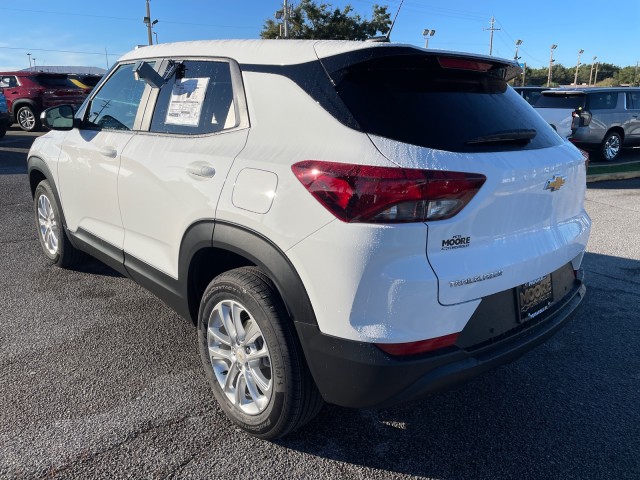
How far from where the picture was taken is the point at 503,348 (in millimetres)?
2184

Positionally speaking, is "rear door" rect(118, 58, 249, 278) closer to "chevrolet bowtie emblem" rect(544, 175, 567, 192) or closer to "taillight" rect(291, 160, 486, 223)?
"taillight" rect(291, 160, 486, 223)

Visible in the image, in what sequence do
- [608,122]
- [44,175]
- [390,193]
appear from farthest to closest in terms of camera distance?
1. [608,122]
2. [44,175]
3. [390,193]

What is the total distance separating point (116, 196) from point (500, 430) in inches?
99.7

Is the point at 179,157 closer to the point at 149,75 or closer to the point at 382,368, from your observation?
the point at 149,75

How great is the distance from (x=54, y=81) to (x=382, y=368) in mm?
17524

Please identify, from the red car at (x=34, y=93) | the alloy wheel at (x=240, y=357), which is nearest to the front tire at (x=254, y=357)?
the alloy wheel at (x=240, y=357)

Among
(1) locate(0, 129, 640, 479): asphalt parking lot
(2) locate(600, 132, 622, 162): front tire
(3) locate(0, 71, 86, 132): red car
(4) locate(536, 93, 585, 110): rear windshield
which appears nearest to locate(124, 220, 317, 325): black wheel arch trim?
(1) locate(0, 129, 640, 479): asphalt parking lot

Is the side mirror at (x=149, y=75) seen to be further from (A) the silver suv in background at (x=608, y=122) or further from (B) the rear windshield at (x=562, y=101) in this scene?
(B) the rear windshield at (x=562, y=101)

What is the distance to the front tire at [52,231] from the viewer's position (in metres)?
4.26

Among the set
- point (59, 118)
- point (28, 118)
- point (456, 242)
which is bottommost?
point (456, 242)

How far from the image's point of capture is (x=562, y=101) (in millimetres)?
12266

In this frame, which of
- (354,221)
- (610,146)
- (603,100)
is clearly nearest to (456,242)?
(354,221)

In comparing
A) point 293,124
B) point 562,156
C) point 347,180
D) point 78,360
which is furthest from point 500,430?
point 78,360

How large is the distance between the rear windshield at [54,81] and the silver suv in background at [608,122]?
14536 mm
